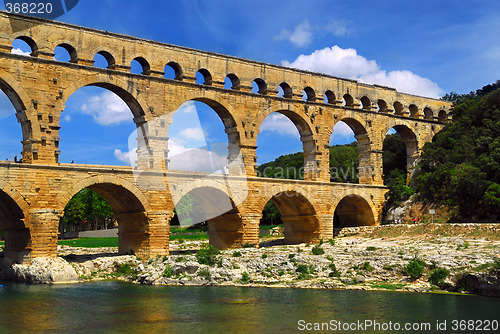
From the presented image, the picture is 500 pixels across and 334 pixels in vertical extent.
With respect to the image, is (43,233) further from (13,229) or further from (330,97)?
(330,97)

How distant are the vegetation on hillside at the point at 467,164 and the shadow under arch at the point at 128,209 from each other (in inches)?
728

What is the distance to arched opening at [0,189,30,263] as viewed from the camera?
1028 inches

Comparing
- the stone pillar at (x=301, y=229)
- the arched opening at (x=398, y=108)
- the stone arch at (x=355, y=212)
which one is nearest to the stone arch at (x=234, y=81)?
the stone pillar at (x=301, y=229)

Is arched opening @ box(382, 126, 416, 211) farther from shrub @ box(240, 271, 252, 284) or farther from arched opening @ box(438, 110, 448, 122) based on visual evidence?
shrub @ box(240, 271, 252, 284)

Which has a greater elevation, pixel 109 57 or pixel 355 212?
pixel 109 57

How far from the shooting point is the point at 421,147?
43.8 meters

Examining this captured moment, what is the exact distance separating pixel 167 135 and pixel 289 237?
1202 cm

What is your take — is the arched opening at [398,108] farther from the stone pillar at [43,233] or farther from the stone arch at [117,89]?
the stone pillar at [43,233]

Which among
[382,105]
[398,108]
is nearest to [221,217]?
[382,105]

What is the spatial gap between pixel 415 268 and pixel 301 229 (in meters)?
15.3

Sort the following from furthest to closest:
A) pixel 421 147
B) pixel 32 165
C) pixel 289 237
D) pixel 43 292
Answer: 1. pixel 421 147
2. pixel 289 237
3. pixel 32 165
4. pixel 43 292

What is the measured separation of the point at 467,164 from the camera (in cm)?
3503

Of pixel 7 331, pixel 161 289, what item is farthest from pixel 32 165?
pixel 7 331

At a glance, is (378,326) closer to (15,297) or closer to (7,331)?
(7,331)
